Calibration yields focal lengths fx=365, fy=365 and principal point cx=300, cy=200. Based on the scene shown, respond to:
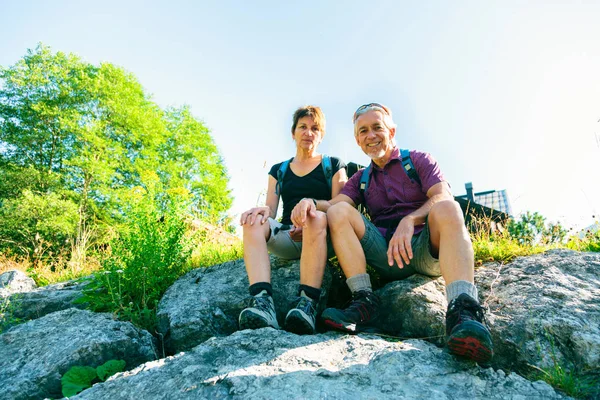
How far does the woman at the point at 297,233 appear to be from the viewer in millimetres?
2377

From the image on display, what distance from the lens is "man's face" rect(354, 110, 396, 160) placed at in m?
3.00

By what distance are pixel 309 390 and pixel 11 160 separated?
22.8m

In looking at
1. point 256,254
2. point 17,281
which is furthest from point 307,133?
point 17,281

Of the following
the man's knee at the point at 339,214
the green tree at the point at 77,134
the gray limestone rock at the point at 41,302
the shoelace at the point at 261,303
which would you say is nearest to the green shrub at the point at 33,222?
the green tree at the point at 77,134

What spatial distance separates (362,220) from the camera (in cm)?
266

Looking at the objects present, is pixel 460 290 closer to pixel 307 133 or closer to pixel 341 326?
pixel 341 326

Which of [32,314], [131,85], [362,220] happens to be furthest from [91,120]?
[362,220]

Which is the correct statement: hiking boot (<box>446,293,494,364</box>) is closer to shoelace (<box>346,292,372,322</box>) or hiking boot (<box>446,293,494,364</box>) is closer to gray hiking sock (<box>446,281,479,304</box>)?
gray hiking sock (<box>446,281,479,304</box>)

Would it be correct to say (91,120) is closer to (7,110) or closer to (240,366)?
(7,110)

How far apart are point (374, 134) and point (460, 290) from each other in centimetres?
147

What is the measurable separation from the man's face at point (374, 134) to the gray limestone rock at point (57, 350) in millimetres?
2292

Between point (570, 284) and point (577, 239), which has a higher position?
point (577, 239)

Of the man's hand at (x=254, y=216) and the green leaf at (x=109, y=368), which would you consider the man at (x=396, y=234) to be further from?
the green leaf at (x=109, y=368)

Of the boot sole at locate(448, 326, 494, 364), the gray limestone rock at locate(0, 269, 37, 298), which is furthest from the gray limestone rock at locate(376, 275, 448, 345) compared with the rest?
the gray limestone rock at locate(0, 269, 37, 298)
